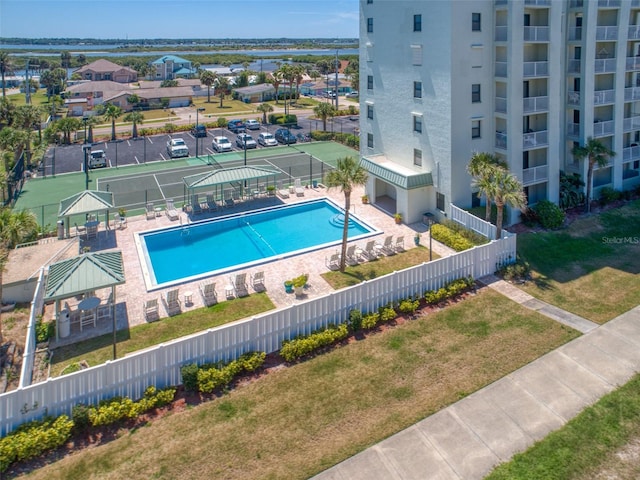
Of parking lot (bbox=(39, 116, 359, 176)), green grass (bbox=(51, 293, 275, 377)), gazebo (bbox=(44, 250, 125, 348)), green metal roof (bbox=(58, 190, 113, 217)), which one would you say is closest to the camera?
green grass (bbox=(51, 293, 275, 377))

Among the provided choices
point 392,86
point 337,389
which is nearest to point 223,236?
point 392,86

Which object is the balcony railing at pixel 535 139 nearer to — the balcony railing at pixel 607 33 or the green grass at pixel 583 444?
the balcony railing at pixel 607 33

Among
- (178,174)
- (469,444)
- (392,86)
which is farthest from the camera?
(178,174)

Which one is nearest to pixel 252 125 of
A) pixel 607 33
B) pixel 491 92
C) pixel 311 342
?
pixel 491 92

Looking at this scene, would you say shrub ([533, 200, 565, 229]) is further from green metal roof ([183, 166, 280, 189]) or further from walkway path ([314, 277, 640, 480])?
green metal roof ([183, 166, 280, 189])

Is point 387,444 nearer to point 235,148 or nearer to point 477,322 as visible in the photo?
point 477,322

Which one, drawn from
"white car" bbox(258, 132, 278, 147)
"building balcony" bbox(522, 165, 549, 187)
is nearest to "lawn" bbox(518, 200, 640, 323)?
"building balcony" bbox(522, 165, 549, 187)

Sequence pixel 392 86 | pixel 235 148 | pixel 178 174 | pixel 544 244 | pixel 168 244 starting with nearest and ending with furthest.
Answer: pixel 544 244 < pixel 168 244 < pixel 392 86 < pixel 178 174 < pixel 235 148
